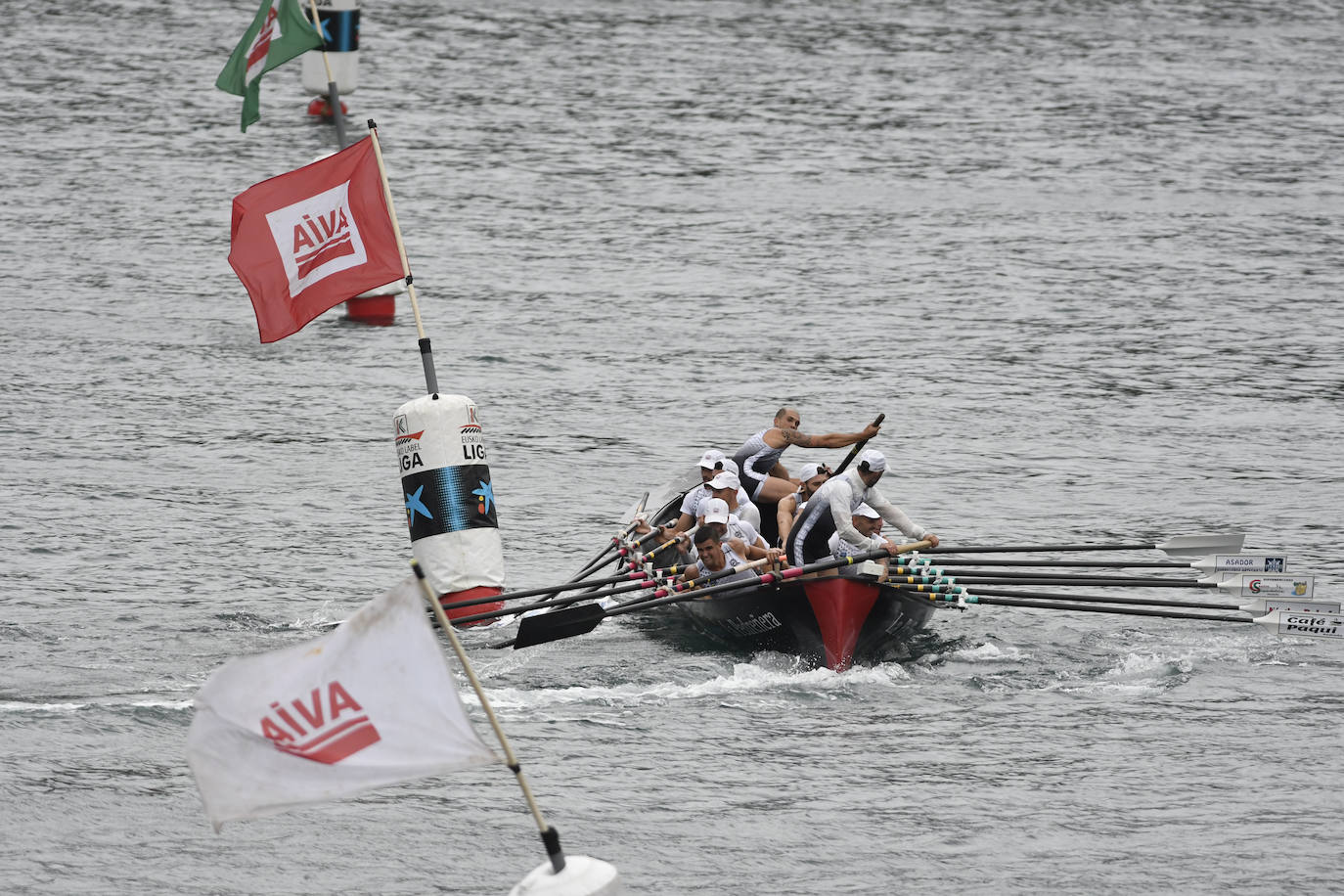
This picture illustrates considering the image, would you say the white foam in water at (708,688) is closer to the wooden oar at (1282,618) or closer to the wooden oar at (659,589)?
the wooden oar at (659,589)

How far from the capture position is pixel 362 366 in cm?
3412

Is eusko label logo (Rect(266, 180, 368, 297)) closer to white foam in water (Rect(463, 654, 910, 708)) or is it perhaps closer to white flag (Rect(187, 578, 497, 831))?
white foam in water (Rect(463, 654, 910, 708))

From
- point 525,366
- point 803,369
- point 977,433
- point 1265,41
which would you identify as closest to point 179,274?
point 525,366

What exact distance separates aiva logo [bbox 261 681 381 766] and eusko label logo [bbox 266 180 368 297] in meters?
9.85

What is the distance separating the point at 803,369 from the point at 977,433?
4.21 meters

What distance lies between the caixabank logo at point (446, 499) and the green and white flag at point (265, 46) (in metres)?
7.60

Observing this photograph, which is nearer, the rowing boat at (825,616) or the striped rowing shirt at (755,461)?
the rowing boat at (825,616)

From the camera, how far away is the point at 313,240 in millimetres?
20531

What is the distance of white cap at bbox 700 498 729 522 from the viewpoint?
66.6ft

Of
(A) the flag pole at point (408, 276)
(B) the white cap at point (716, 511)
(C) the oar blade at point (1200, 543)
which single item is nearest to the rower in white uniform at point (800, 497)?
(B) the white cap at point (716, 511)

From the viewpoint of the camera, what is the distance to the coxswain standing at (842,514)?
20172mm

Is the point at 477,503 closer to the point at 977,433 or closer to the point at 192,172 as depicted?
the point at 977,433

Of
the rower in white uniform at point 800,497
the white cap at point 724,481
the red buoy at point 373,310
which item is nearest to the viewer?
the white cap at point 724,481

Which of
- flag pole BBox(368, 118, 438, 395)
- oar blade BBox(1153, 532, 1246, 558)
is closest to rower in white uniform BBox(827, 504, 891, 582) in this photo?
oar blade BBox(1153, 532, 1246, 558)
